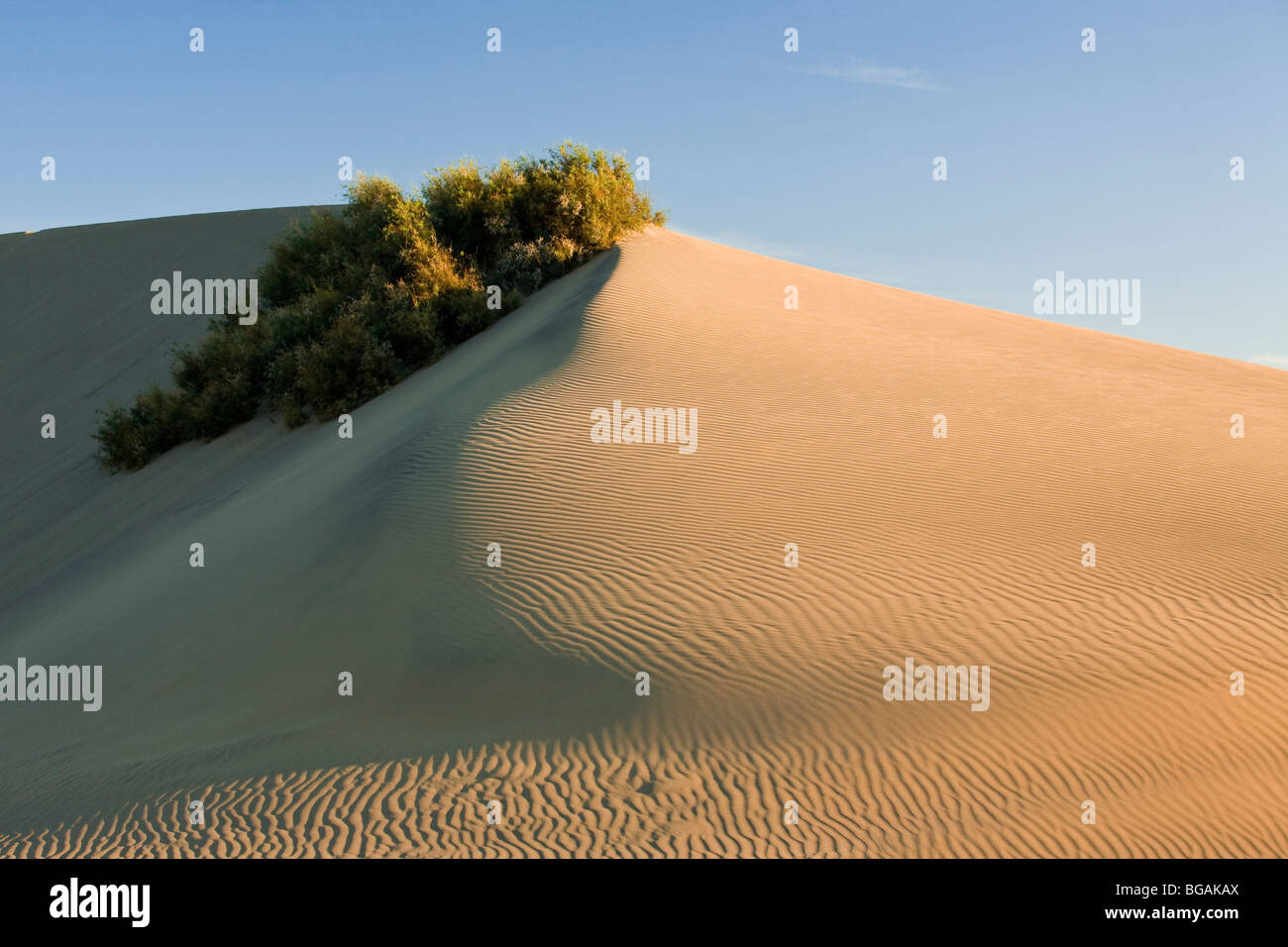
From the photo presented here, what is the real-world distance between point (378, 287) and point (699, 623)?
40.9 ft

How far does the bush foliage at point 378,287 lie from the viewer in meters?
16.6

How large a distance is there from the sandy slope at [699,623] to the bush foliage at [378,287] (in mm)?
2621

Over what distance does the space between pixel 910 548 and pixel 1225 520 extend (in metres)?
3.02

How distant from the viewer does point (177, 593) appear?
1032 cm

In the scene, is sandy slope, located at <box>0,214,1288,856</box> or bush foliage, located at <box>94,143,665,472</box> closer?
sandy slope, located at <box>0,214,1288,856</box>

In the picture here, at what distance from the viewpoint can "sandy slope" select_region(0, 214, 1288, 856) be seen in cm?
576

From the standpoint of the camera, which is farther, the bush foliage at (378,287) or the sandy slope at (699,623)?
the bush foliage at (378,287)

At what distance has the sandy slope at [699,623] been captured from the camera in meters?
5.76

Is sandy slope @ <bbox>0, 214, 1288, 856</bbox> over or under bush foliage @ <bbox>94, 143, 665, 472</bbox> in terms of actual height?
under

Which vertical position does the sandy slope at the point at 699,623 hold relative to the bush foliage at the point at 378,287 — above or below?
below

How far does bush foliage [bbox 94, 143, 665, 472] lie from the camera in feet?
54.3

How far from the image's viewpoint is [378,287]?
58.9ft

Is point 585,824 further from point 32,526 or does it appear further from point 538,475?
point 32,526

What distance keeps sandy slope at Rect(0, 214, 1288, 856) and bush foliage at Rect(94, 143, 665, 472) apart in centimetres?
262
